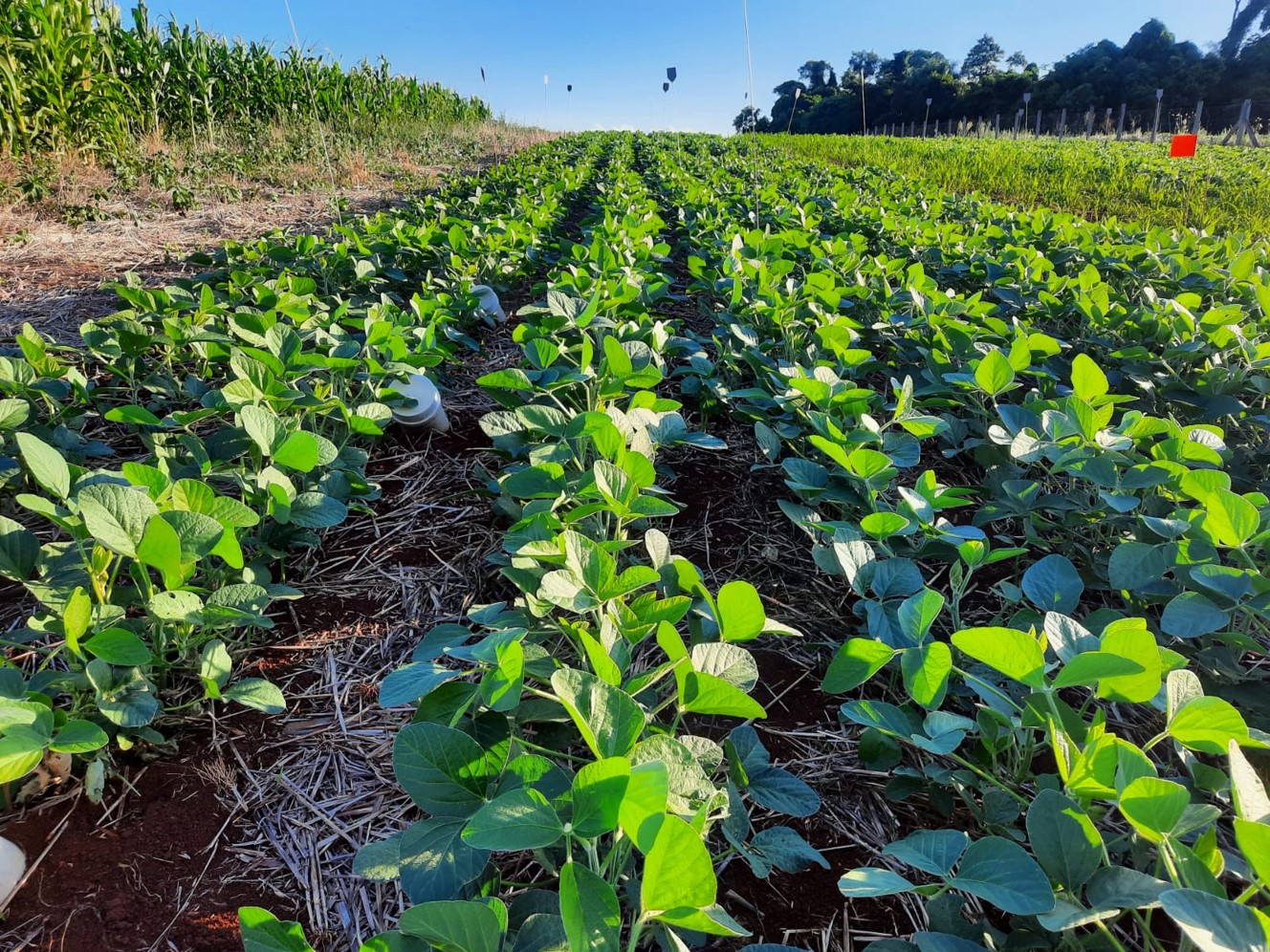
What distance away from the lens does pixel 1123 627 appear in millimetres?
854

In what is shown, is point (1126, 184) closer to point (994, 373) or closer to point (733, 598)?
point (994, 373)

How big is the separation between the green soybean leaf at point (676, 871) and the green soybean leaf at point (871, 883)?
214 mm

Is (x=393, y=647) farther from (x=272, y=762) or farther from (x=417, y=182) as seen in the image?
(x=417, y=182)

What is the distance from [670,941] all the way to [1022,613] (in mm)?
916

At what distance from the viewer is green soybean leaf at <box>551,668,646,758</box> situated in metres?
0.74

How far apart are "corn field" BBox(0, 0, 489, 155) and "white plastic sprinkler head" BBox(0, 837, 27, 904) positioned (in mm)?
7336

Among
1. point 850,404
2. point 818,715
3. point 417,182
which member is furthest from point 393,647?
point 417,182

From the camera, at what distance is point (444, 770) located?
0.79m

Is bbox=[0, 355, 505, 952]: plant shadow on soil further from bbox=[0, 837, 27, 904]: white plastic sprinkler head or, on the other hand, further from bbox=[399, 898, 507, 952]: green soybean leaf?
bbox=[399, 898, 507, 952]: green soybean leaf

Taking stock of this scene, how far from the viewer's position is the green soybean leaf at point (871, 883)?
2.32ft

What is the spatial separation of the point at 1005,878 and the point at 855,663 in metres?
0.32

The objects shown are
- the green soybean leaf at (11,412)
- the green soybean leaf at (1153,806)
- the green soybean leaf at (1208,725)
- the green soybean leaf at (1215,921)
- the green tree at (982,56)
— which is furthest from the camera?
the green tree at (982,56)

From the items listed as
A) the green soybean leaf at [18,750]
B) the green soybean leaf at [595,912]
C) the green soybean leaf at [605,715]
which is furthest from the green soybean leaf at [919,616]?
the green soybean leaf at [18,750]

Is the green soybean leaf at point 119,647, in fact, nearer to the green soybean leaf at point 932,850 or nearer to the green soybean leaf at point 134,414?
the green soybean leaf at point 134,414
